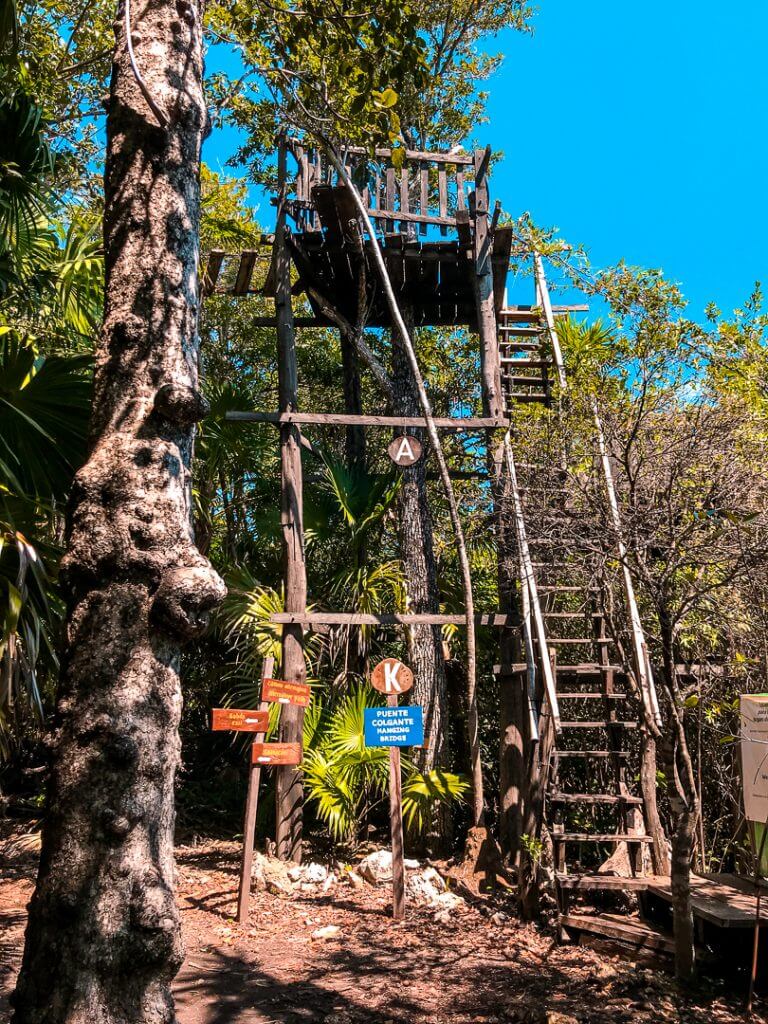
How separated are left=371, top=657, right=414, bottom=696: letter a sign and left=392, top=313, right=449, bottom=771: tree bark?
1.78 meters

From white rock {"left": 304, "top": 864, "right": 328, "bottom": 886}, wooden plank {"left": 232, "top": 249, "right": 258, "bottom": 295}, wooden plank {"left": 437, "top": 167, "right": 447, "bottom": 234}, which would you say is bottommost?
white rock {"left": 304, "top": 864, "right": 328, "bottom": 886}

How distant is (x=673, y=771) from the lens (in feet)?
17.4

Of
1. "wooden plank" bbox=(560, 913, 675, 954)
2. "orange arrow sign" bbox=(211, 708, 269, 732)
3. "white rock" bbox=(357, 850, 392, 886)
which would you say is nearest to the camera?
"wooden plank" bbox=(560, 913, 675, 954)

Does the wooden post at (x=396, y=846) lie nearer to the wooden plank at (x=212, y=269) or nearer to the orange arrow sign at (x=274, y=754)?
the orange arrow sign at (x=274, y=754)

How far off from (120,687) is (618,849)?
547cm

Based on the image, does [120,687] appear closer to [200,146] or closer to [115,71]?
[200,146]

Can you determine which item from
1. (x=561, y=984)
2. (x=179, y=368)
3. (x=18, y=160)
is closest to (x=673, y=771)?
(x=561, y=984)

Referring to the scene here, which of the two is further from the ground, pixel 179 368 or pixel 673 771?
pixel 179 368

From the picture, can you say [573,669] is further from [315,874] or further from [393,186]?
[393,186]

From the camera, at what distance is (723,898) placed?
19.7 feet

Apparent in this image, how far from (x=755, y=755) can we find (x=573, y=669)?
233cm

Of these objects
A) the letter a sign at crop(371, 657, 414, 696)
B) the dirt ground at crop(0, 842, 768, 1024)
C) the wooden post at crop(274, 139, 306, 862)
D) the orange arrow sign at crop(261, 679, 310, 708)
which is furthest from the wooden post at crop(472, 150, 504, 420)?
the dirt ground at crop(0, 842, 768, 1024)

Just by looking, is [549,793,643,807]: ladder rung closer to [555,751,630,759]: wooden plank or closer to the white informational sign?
[555,751,630,759]: wooden plank

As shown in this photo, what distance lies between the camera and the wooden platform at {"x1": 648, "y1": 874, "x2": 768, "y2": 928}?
17.9ft
